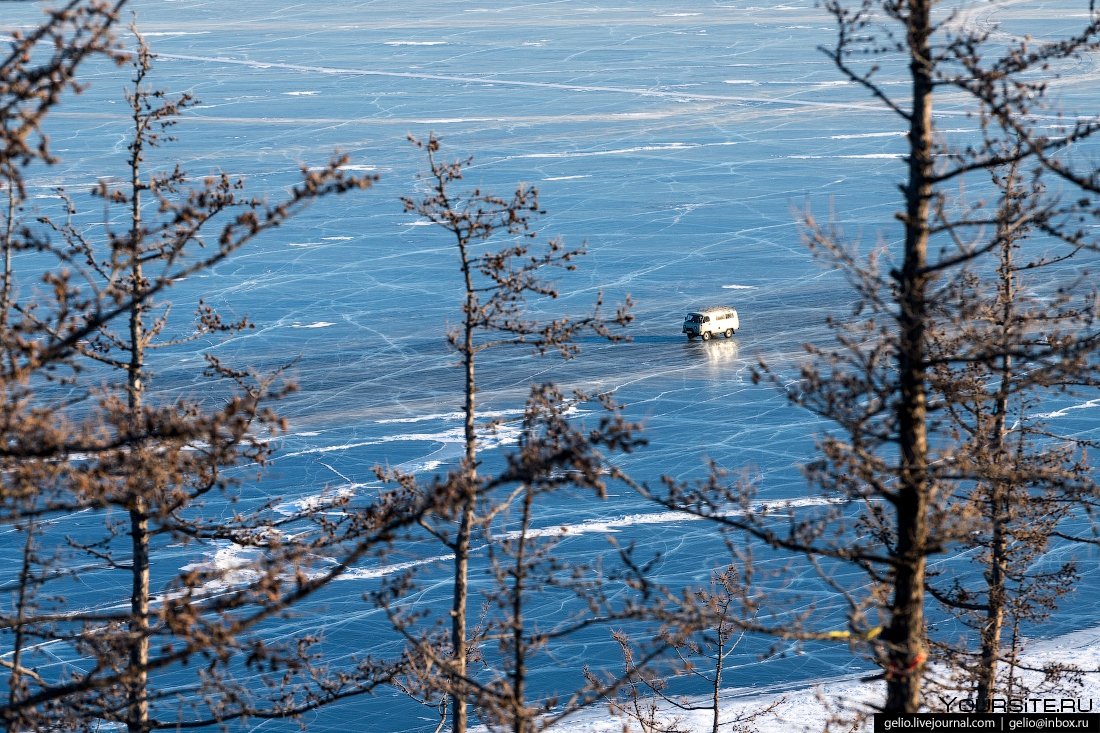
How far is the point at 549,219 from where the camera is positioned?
60750 mm

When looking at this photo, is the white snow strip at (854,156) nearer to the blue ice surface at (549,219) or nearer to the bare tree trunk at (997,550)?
the blue ice surface at (549,219)

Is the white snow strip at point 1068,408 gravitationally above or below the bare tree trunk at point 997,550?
below

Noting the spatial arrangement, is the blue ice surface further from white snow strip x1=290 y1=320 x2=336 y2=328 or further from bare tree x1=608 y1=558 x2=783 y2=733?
bare tree x1=608 y1=558 x2=783 y2=733

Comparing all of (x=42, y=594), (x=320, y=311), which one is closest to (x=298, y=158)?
(x=320, y=311)

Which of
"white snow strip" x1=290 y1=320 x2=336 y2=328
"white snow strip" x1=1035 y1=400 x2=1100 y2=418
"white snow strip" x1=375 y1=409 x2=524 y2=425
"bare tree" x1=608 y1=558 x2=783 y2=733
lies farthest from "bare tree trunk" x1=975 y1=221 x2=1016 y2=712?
"white snow strip" x1=290 y1=320 x2=336 y2=328

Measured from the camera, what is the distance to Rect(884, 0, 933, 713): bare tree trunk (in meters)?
9.12

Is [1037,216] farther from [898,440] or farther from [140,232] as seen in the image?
[140,232]

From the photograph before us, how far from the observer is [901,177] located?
66750mm

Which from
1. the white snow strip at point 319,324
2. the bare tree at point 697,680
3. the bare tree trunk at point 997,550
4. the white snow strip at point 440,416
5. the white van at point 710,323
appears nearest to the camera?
the bare tree trunk at point 997,550

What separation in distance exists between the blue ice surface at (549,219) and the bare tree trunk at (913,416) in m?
0.81

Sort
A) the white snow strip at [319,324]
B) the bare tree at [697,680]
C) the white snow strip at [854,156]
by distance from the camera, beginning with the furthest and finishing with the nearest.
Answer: the white snow strip at [854,156] → the white snow strip at [319,324] → the bare tree at [697,680]

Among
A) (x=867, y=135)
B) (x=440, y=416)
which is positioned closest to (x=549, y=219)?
(x=440, y=416)

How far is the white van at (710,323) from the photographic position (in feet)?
149

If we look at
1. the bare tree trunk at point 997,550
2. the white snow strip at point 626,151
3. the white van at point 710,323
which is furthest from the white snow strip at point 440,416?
the white snow strip at point 626,151
